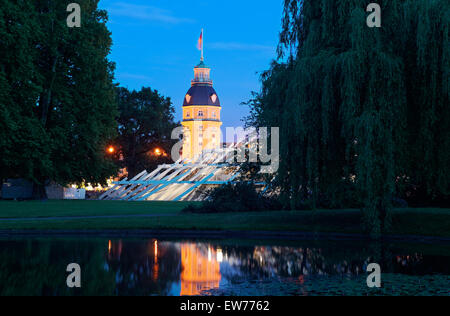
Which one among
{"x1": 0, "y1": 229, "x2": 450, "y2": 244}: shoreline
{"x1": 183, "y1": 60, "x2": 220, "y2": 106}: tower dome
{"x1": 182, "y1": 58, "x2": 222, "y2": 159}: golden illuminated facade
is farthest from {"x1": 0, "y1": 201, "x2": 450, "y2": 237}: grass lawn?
{"x1": 183, "y1": 60, "x2": 220, "y2": 106}: tower dome

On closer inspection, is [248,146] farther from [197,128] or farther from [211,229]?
[197,128]

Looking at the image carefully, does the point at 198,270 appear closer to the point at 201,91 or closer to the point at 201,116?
the point at 201,116

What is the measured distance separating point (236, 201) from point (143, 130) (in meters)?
39.5

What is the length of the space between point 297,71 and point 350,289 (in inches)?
378

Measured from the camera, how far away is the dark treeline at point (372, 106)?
16.1 m

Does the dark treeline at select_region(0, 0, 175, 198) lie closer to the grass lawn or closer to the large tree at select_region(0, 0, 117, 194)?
the large tree at select_region(0, 0, 117, 194)

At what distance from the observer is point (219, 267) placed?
1182 cm

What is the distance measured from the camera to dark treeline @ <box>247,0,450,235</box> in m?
16.1

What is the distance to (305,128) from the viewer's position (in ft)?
56.1

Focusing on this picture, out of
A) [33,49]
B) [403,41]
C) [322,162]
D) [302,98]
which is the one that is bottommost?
[322,162]

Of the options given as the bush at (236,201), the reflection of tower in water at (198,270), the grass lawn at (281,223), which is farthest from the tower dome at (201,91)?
the reflection of tower in water at (198,270)

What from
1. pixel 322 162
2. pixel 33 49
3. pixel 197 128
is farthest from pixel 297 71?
pixel 197 128

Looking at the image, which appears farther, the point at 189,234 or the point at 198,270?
the point at 189,234

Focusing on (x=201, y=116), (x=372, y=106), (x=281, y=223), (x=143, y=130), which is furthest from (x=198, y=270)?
(x=201, y=116)
